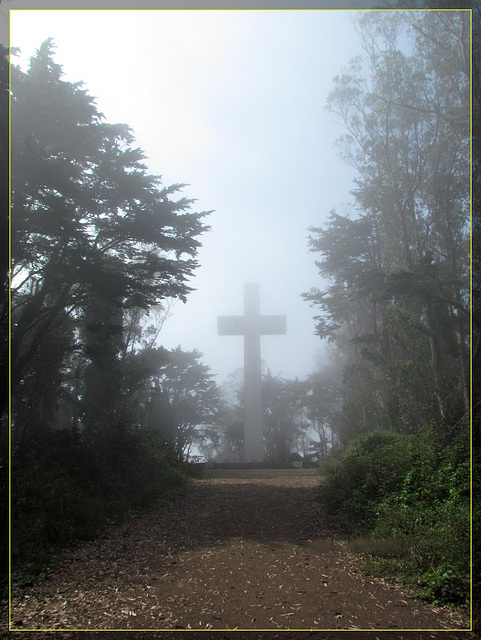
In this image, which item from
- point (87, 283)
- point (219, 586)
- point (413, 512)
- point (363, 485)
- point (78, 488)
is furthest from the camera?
point (87, 283)

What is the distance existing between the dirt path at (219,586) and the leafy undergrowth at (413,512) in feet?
0.99

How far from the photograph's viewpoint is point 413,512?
5.39m

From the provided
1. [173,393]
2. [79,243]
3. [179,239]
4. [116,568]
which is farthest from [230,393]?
[116,568]

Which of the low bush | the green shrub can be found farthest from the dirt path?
the green shrub

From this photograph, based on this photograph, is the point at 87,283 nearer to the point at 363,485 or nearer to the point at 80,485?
the point at 80,485

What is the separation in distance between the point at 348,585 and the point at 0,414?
6.33 metres

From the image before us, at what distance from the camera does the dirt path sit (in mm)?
3355

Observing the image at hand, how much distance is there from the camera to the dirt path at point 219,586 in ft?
11.0

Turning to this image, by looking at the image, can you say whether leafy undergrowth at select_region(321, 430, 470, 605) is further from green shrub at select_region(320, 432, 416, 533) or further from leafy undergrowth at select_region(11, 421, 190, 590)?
leafy undergrowth at select_region(11, 421, 190, 590)

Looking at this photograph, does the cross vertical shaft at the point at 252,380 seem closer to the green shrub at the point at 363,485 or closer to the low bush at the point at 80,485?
the green shrub at the point at 363,485

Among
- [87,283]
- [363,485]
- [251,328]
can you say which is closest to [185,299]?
[251,328]

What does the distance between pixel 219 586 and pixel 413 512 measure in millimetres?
2808

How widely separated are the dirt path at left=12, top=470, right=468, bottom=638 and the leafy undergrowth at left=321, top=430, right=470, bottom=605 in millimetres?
302

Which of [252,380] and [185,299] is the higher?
[185,299]
